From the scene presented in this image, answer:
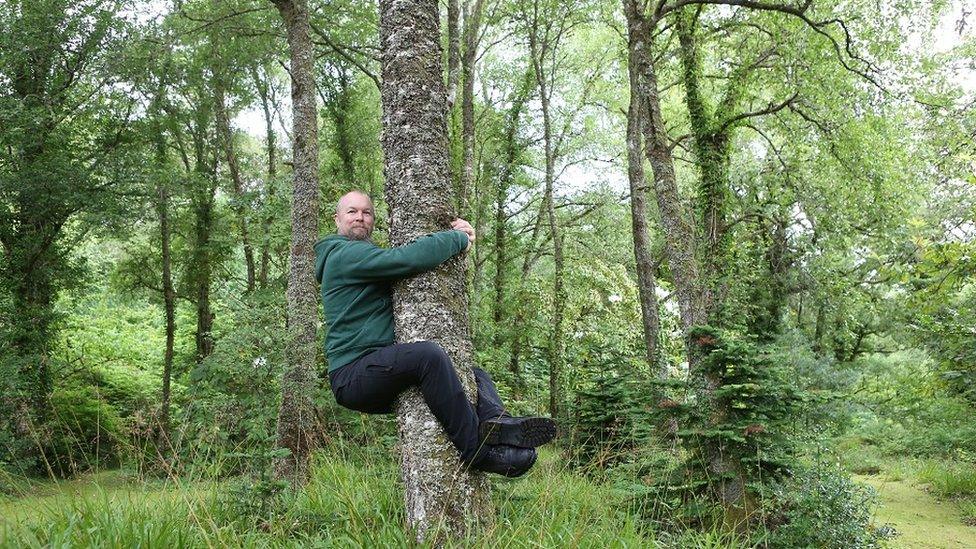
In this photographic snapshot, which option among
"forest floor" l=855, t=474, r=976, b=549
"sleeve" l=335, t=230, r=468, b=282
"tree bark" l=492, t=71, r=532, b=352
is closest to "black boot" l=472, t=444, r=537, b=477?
"sleeve" l=335, t=230, r=468, b=282

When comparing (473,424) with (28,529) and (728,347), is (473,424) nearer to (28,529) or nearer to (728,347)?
(28,529)

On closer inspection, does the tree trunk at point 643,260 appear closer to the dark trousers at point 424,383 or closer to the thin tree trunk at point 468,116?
the thin tree trunk at point 468,116

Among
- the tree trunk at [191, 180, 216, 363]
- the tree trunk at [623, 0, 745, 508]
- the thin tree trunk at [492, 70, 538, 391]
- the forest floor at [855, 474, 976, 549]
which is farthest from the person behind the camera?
the thin tree trunk at [492, 70, 538, 391]

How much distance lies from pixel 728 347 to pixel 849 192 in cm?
598

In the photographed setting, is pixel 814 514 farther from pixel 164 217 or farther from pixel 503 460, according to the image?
pixel 164 217

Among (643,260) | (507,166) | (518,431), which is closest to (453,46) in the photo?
(643,260)

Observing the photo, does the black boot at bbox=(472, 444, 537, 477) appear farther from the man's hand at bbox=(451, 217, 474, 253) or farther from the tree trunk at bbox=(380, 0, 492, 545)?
the man's hand at bbox=(451, 217, 474, 253)

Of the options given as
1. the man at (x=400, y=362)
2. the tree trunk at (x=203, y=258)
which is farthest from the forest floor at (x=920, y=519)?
the tree trunk at (x=203, y=258)

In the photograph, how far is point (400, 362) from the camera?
2.80 m

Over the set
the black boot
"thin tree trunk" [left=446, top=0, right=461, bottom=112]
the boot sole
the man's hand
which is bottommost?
the black boot

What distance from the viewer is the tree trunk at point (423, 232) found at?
110 inches

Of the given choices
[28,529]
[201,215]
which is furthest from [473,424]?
[201,215]

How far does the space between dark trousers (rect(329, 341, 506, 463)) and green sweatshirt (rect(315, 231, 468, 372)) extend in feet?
0.47

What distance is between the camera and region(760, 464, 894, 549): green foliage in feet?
Answer: 15.6
